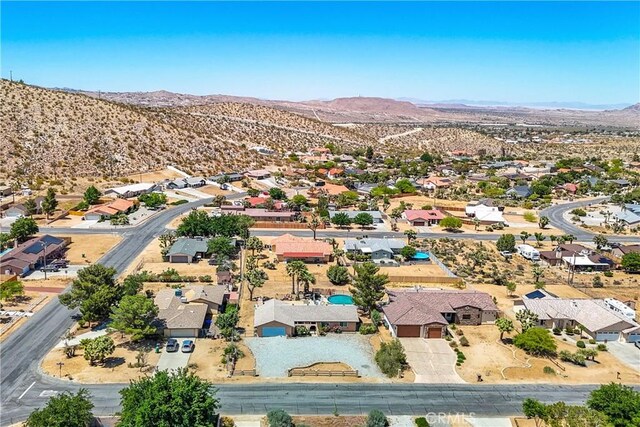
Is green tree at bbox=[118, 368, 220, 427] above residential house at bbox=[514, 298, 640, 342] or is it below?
above

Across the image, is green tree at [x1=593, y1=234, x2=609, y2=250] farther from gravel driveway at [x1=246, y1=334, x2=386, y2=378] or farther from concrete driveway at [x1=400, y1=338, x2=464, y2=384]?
gravel driveway at [x1=246, y1=334, x2=386, y2=378]

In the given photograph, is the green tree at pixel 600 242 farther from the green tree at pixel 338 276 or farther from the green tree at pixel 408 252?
the green tree at pixel 338 276

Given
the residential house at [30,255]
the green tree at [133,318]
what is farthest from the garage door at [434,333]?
the residential house at [30,255]

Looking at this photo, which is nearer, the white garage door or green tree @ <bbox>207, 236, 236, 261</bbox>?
the white garage door

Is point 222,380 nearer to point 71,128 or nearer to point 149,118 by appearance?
point 71,128

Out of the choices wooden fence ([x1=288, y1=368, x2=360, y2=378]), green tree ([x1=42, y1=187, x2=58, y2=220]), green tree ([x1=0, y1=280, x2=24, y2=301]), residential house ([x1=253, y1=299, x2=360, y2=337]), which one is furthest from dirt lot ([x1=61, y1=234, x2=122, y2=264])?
wooden fence ([x1=288, y1=368, x2=360, y2=378])

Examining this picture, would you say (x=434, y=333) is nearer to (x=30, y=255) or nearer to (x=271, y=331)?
(x=271, y=331)

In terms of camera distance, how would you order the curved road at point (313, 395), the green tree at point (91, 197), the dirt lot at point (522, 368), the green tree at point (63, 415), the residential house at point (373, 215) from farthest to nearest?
the green tree at point (91, 197)
the residential house at point (373, 215)
the dirt lot at point (522, 368)
the curved road at point (313, 395)
the green tree at point (63, 415)

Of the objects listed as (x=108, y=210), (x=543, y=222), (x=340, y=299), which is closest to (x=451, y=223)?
(x=543, y=222)
